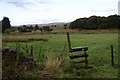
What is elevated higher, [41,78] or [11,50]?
[11,50]

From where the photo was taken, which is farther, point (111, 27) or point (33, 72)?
point (111, 27)

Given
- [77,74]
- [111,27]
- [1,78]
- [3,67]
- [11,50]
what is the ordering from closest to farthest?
[1,78] < [3,67] < [77,74] < [11,50] < [111,27]

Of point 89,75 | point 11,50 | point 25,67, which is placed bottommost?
point 89,75

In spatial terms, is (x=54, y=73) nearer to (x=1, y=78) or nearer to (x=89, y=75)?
(x=89, y=75)

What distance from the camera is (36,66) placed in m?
7.18

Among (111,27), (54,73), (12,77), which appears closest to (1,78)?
(12,77)

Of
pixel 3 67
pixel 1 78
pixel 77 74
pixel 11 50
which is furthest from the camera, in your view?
pixel 11 50

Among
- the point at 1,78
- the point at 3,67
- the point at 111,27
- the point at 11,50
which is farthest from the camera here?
the point at 111,27

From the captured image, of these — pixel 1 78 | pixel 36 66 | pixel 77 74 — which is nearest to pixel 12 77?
pixel 1 78

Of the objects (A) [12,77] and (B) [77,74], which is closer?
(A) [12,77]

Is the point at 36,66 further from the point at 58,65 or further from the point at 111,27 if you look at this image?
the point at 111,27

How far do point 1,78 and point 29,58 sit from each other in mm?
1714

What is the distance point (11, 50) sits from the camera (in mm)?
7363

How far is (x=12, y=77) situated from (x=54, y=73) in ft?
5.28
